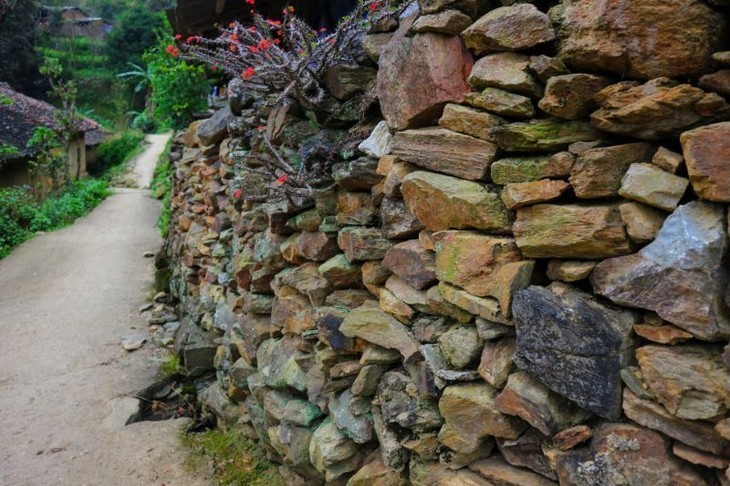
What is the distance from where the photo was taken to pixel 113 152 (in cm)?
2300

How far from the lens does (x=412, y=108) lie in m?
2.50

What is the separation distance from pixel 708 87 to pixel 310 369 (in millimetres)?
2712

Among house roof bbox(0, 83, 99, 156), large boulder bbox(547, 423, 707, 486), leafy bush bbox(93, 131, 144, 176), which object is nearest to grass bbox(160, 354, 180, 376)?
large boulder bbox(547, 423, 707, 486)

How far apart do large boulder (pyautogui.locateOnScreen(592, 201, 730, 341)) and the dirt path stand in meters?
3.75

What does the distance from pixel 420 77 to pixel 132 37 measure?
34.2 metres

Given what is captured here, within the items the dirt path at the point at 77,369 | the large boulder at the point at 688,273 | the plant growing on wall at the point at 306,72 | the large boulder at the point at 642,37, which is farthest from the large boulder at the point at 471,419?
the dirt path at the point at 77,369

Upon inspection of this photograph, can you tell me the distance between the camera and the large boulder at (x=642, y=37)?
1.63 metres

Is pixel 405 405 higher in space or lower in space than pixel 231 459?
higher

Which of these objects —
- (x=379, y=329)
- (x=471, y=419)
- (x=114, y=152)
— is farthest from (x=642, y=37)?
(x=114, y=152)

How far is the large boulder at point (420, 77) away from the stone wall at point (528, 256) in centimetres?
1

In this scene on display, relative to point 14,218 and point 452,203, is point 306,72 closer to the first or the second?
point 452,203

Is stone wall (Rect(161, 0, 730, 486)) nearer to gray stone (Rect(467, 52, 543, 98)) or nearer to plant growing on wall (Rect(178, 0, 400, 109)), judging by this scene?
gray stone (Rect(467, 52, 543, 98))

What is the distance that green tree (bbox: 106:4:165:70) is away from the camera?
30.7 metres

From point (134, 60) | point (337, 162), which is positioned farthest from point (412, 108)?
point (134, 60)
